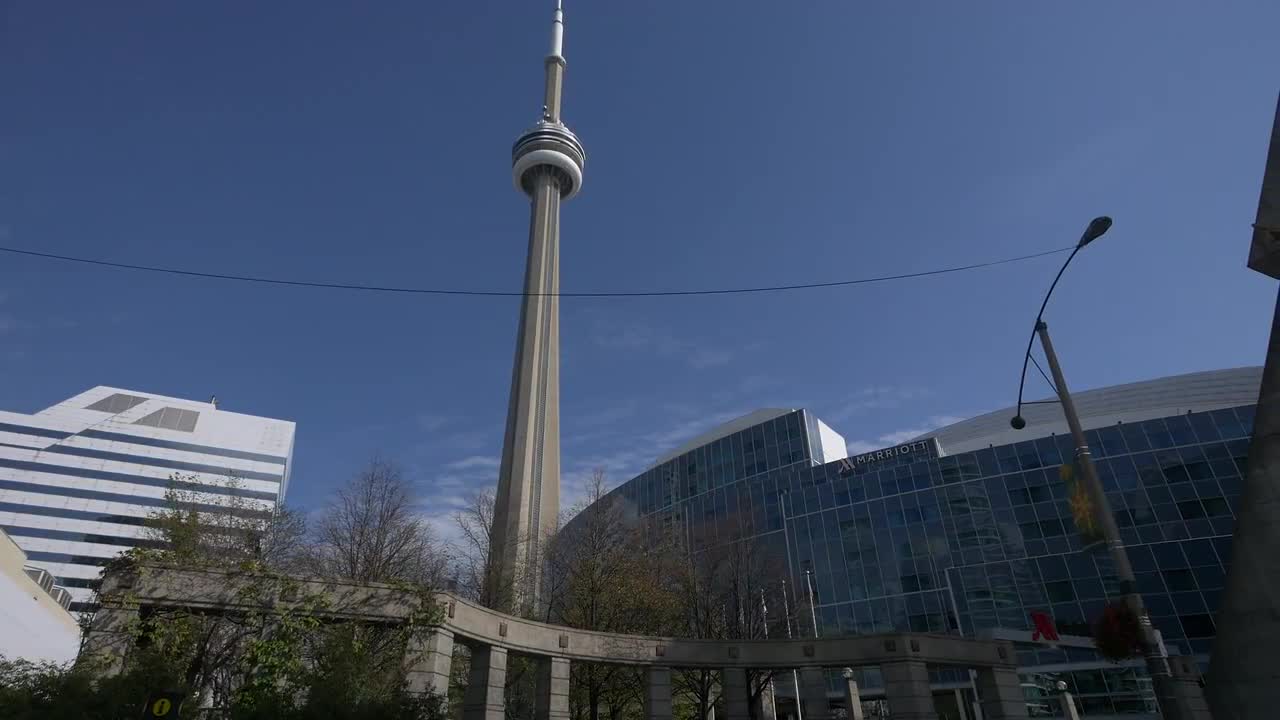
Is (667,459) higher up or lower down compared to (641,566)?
higher up

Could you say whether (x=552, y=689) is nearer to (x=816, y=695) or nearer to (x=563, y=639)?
(x=563, y=639)

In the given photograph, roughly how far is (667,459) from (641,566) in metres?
55.6

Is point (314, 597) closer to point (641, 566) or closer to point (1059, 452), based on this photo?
point (641, 566)

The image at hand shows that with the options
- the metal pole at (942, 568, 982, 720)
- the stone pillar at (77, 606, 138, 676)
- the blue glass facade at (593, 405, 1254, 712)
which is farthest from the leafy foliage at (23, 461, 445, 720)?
the metal pole at (942, 568, 982, 720)

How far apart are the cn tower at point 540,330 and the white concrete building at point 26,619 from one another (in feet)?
74.0

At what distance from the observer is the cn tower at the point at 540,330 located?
73250 mm

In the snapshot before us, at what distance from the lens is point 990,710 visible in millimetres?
25625

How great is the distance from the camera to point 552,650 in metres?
23.0

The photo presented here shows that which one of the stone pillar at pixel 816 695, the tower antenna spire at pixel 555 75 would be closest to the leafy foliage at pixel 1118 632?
the stone pillar at pixel 816 695

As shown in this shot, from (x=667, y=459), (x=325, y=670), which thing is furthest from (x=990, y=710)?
(x=667, y=459)

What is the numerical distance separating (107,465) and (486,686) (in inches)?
4121

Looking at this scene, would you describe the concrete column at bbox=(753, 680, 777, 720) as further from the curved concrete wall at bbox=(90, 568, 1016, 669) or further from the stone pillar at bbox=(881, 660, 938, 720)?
the stone pillar at bbox=(881, 660, 938, 720)

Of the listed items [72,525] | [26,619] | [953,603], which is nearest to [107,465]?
[72,525]

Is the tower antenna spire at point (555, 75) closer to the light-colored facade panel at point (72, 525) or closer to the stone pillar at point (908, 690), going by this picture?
the light-colored facade panel at point (72, 525)
